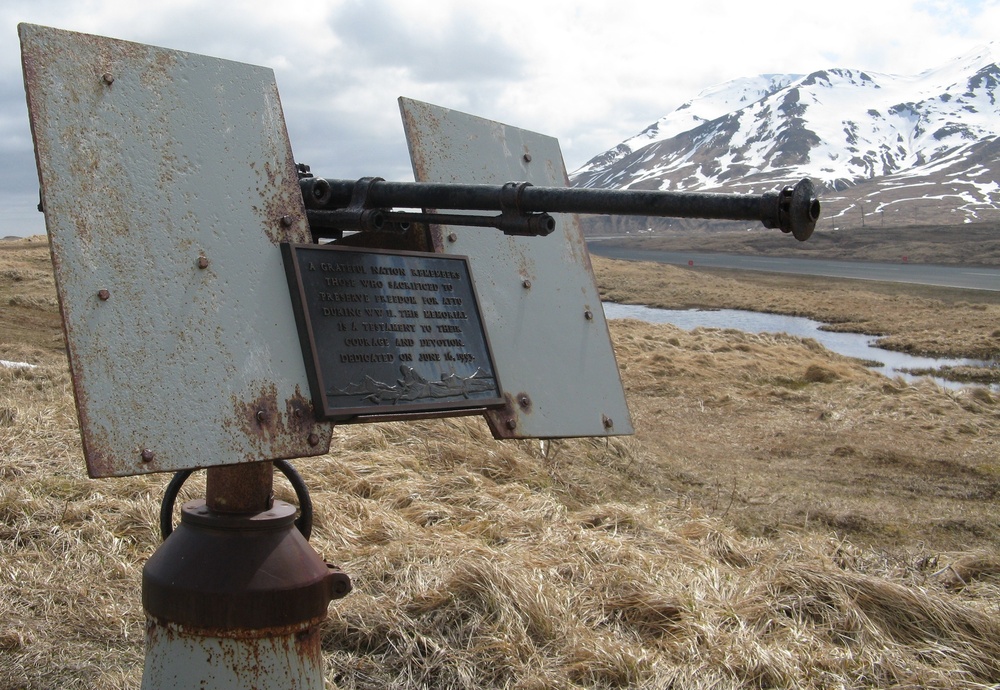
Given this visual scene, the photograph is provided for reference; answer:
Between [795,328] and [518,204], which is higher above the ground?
[518,204]

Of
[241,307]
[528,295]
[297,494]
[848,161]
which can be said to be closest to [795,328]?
[528,295]

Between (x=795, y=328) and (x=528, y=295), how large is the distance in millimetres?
22768

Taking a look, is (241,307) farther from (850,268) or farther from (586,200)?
(850,268)

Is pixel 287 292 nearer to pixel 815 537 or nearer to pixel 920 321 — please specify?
pixel 815 537

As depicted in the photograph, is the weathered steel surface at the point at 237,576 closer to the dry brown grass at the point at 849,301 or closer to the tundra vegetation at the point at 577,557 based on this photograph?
the tundra vegetation at the point at 577,557

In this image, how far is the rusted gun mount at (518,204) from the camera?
2508mm

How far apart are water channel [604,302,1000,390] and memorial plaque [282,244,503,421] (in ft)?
46.9

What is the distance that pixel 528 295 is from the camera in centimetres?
402

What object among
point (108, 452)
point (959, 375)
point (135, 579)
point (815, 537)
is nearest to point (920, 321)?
point (959, 375)

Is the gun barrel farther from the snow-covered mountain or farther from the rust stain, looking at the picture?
the snow-covered mountain

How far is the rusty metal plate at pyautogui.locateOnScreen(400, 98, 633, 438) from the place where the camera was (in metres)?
3.78

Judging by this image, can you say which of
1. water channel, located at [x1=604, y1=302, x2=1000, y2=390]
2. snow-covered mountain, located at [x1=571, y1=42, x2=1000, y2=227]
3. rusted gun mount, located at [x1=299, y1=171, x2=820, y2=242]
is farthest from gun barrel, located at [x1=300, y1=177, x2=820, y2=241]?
snow-covered mountain, located at [x1=571, y1=42, x2=1000, y2=227]

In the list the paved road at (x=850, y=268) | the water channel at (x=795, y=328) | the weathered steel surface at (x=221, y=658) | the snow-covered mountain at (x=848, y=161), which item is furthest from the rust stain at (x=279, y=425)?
the snow-covered mountain at (x=848, y=161)

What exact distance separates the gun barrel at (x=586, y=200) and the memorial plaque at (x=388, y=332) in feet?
0.69
